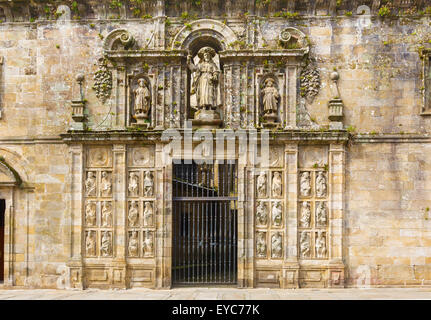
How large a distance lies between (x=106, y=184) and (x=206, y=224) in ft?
8.97

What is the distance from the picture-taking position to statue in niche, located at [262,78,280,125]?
12.1 meters

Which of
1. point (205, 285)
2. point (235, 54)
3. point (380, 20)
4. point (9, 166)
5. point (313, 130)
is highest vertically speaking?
point (380, 20)

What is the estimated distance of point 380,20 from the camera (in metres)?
12.3

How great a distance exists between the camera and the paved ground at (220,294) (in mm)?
10406

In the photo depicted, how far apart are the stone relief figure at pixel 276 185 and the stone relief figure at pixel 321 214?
3.35 ft

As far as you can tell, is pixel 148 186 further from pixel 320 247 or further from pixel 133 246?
pixel 320 247

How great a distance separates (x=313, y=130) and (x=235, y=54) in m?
2.74

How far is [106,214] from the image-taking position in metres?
12.1

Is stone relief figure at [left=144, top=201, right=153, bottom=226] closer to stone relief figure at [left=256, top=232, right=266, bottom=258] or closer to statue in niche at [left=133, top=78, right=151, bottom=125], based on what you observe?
statue in niche at [left=133, top=78, right=151, bottom=125]

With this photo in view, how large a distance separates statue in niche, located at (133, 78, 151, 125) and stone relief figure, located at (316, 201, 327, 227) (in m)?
4.94

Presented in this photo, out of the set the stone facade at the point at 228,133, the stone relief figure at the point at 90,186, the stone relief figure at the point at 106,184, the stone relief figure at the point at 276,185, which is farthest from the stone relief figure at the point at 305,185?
the stone relief figure at the point at 90,186

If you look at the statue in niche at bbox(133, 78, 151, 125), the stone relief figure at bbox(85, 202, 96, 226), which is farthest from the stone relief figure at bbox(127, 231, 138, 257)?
the statue in niche at bbox(133, 78, 151, 125)
